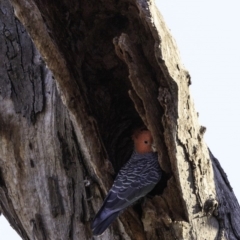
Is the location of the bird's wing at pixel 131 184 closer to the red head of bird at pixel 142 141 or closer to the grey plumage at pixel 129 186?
the grey plumage at pixel 129 186

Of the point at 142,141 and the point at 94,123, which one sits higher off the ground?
the point at 94,123

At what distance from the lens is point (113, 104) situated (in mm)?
4891

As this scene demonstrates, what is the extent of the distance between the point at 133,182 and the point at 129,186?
0.12 m

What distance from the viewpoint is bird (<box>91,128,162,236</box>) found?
4.37 meters

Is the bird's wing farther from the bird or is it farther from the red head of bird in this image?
the red head of bird

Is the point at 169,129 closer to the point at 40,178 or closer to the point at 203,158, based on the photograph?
the point at 203,158

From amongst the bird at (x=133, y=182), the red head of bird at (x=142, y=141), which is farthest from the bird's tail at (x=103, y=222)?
the red head of bird at (x=142, y=141)

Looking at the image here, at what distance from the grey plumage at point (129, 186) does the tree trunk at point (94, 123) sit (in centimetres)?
9

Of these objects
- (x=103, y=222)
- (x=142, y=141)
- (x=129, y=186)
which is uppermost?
(x=142, y=141)

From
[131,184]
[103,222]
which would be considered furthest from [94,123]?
[131,184]

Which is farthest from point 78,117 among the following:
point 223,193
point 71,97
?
point 223,193

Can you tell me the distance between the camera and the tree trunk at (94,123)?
155 inches

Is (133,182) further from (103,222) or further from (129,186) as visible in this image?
(103,222)

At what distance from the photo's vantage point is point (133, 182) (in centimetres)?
489
